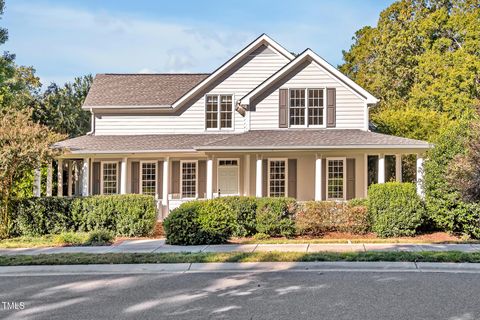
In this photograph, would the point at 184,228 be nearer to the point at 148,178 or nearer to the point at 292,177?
the point at 292,177

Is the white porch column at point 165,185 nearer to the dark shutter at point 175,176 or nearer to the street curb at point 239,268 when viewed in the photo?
the dark shutter at point 175,176

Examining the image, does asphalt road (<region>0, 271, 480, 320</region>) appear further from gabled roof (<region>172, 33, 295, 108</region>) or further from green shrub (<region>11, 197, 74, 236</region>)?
gabled roof (<region>172, 33, 295, 108</region>)

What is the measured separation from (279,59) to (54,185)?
12433 mm

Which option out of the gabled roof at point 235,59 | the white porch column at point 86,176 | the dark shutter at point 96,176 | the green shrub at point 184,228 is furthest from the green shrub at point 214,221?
the gabled roof at point 235,59

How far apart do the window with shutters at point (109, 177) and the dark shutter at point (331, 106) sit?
954 centimetres

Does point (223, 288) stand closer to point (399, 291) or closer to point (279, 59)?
point (399, 291)

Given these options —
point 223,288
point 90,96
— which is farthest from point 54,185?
point 223,288

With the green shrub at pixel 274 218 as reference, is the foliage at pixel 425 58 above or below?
above

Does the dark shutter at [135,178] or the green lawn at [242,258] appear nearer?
the green lawn at [242,258]

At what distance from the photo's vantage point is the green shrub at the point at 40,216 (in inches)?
632

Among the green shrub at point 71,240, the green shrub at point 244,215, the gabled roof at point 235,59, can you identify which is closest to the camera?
the green shrub at point 71,240

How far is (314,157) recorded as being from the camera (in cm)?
2098

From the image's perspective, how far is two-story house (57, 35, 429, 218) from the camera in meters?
19.8

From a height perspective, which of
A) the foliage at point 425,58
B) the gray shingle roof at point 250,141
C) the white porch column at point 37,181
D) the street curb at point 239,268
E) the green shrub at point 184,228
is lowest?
the street curb at point 239,268
